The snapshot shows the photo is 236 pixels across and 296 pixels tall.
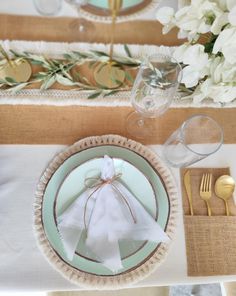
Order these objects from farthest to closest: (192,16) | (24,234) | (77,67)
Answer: (77,67), (24,234), (192,16)

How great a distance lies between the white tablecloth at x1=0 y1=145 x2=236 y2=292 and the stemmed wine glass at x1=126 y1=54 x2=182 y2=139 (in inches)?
5.3

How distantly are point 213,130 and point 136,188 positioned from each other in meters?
0.21

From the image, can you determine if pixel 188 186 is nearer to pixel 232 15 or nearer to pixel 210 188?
pixel 210 188

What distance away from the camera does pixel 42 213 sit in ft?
2.20

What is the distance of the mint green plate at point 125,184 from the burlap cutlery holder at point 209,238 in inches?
2.5

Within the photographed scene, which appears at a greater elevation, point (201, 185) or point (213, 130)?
point (213, 130)

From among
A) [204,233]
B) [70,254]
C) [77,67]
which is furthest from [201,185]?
[77,67]

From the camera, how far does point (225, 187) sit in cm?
73

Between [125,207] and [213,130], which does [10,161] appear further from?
[213,130]

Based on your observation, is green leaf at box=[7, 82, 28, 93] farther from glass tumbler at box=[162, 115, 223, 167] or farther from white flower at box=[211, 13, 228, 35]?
white flower at box=[211, 13, 228, 35]

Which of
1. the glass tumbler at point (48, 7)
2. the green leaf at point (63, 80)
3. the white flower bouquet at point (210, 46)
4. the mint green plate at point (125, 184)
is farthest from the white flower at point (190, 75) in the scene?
the glass tumbler at point (48, 7)

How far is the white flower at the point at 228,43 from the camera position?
47 centimetres

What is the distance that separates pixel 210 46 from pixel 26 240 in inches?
19.0

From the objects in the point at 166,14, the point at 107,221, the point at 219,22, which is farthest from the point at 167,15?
the point at 107,221
